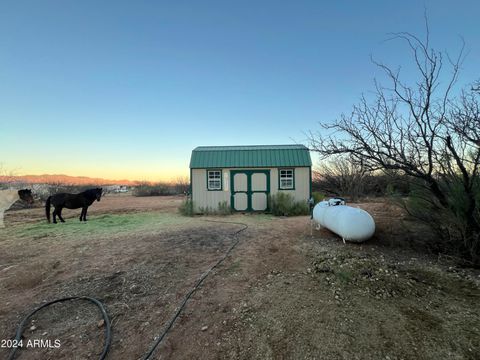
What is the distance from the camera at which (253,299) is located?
11.9 ft

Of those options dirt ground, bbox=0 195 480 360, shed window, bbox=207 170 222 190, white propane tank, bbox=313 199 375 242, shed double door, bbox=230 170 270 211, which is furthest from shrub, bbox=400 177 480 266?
shed window, bbox=207 170 222 190

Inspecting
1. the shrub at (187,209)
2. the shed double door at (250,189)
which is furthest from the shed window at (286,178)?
the shrub at (187,209)

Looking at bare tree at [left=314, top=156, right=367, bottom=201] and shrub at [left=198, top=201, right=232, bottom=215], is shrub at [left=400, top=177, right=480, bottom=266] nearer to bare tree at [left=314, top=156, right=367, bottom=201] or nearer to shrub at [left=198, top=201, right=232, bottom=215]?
shrub at [left=198, top=201, right=232, bottom=215]

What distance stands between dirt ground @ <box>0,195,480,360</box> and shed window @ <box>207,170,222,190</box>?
6032 millimetres

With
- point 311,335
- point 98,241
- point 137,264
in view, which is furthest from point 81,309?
point 98,241

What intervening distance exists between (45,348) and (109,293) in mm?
1091

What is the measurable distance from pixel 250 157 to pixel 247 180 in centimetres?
114

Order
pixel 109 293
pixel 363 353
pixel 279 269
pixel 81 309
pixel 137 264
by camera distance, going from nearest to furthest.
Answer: pixel 363 353, pixel 81 309, pixel 109 293, pixel 279 269, pixel 137 264

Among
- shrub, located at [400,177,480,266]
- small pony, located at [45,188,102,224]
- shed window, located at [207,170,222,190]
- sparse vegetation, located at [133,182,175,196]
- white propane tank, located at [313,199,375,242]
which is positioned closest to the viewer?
shrub, located at [400,177,480,266]

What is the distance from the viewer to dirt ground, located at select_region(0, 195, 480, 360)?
2.77 m

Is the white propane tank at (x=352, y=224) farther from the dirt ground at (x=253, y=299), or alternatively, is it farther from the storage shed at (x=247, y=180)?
the storage shed at (x=247, y=180)

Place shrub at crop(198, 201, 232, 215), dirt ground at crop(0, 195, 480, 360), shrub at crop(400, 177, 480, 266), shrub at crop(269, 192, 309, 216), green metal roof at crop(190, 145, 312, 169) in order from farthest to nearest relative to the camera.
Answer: green metal roof at crop(190, 145, 312, 169), shrub at crop(198, 201, 232, 215), shrub at crop(269, 192, 309, 216), shrub at crop(400, 177, 480, 266), dirt ground at crop(0, 195, 480, 360)

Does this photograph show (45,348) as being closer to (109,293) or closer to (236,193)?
(109,293)

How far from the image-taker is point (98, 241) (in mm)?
6734
